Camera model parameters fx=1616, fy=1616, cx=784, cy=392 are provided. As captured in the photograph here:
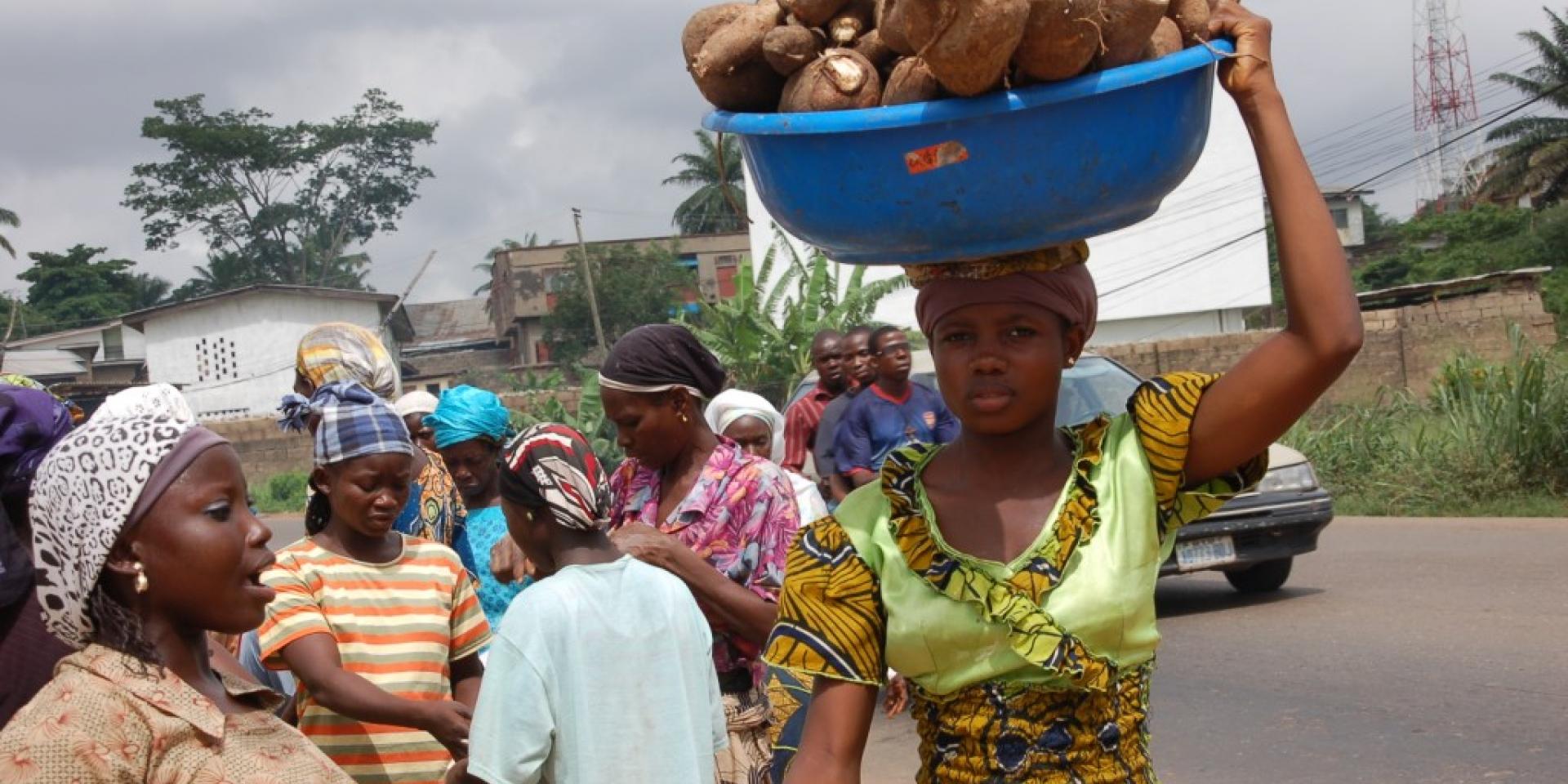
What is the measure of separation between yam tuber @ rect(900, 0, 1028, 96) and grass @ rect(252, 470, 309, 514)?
3191cm

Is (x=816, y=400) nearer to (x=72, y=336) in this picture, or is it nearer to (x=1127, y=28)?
(x=1127, y=28)

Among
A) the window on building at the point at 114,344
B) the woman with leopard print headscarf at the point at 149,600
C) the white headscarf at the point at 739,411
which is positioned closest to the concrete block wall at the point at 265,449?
the window on building at the point at 114,344

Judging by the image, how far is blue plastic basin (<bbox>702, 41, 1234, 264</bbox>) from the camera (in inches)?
90.8

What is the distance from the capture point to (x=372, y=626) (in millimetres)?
3912

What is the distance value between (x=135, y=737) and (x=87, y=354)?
58811 millimetres

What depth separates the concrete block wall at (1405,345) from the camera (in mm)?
26797

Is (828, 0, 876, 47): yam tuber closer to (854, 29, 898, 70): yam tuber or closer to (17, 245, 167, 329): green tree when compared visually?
(854, 29, 898, 70): yam tuber

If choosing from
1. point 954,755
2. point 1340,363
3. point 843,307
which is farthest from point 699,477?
point 843,307

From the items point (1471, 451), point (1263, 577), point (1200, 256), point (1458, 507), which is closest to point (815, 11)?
point (1263, 577)

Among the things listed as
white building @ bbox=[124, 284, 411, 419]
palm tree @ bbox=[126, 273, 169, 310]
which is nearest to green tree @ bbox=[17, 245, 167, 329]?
palm tree @ bbox=[126, 273, 169, 310]

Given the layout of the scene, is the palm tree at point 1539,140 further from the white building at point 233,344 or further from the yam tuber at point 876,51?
the yam tuber at point 876,51

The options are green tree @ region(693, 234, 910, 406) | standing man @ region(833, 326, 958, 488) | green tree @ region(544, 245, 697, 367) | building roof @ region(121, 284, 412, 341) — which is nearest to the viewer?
standing man @ region(833, 326, 958, 488)

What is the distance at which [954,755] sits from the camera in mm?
2508

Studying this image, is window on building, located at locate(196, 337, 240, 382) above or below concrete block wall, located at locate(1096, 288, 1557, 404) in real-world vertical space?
above
